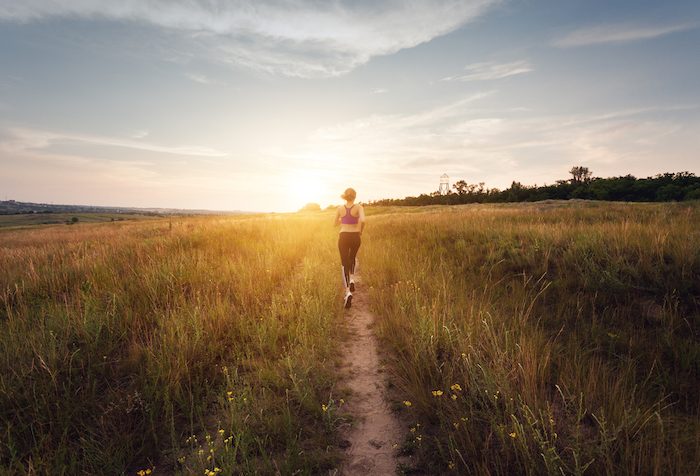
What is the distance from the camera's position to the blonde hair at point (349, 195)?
22.3 feet

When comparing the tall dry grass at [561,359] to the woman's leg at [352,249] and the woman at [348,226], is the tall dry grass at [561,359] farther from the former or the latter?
the woman at [348,226]

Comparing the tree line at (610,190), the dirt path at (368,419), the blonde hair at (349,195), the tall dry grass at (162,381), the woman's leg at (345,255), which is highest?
the tree line at (610,190)

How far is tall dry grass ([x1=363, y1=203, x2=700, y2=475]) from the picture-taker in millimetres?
2020

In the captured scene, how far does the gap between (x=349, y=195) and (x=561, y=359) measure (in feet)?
16.9

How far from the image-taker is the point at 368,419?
111 inches

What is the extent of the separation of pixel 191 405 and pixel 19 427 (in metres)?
1.38

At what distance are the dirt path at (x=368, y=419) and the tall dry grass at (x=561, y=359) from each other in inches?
8.6

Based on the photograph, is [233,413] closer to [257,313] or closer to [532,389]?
[257,313]

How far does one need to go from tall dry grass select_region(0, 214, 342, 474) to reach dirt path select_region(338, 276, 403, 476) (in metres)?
0.21

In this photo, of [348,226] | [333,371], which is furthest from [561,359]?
[348,226]

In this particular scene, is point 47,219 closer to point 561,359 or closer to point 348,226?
point 348,226

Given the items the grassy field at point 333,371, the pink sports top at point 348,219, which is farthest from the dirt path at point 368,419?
the pink sports top at point 348,219

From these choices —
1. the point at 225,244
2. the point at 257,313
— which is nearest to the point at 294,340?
the point at 257,313

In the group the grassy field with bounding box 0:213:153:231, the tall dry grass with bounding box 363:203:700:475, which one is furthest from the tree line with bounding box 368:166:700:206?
the grassy field with bounding box 0:213:153:231
